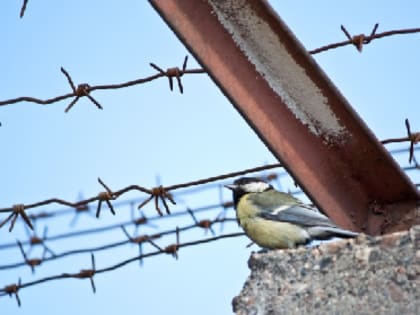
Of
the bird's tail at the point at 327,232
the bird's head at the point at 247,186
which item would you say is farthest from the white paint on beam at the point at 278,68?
the bird's head at the point at 247,186

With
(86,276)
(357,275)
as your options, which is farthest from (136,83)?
(357,275)

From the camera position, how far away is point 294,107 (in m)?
3.76

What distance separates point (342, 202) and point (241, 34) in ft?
2.33

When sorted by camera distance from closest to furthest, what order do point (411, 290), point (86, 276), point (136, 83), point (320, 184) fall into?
point (411, 290) < point (320, 184) < point (136, 83) < point (86, 276)

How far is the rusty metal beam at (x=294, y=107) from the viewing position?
143 inches

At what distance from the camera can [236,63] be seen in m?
3.71

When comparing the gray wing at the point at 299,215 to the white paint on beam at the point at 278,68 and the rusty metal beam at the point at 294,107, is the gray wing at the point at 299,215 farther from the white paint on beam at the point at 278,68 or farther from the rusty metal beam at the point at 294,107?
the white paint on beam at the point at 278,68

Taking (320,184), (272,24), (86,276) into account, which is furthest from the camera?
(86,276)

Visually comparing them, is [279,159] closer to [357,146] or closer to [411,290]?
[357,146]

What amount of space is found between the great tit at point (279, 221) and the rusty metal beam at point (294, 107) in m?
0.19

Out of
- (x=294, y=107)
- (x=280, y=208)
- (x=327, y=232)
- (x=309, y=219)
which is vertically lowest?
(x=327, y=232)

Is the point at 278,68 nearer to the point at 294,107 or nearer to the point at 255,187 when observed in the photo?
the point at 294,107

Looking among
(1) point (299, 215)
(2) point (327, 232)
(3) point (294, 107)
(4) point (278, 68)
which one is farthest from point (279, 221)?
(4) point (278, 68)

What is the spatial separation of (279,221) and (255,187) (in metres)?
0.97
